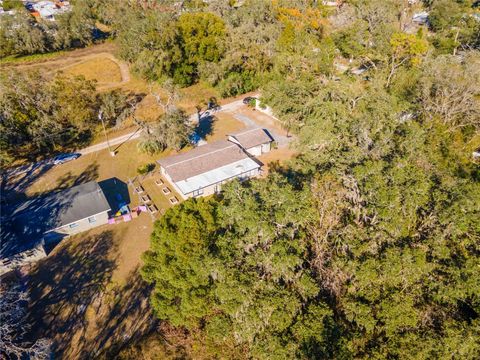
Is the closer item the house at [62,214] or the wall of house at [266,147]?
the house at [62,214]

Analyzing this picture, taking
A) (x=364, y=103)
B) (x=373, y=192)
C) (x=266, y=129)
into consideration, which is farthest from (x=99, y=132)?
(x=373, y=192)

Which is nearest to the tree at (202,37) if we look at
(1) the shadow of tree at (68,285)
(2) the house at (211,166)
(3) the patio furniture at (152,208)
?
(2) the house at (211,166)

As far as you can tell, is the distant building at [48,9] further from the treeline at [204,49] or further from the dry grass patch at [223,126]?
the dry grass patch at [223,126]

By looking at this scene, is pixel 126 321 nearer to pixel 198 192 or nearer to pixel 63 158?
pixel 198 192

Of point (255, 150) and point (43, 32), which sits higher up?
point (43, 32)

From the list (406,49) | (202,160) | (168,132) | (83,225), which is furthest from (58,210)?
(406,49)

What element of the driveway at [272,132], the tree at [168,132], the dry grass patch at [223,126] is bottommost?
the driveway at [272,132]

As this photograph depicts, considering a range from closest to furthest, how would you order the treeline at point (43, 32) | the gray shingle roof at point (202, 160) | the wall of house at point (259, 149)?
the gray shingle roof at point (202, 160) < the wall of house at point (259, 149) < the treeline at point (43, 32)

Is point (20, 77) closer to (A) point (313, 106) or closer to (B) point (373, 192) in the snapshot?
(A) point (313, 106)
